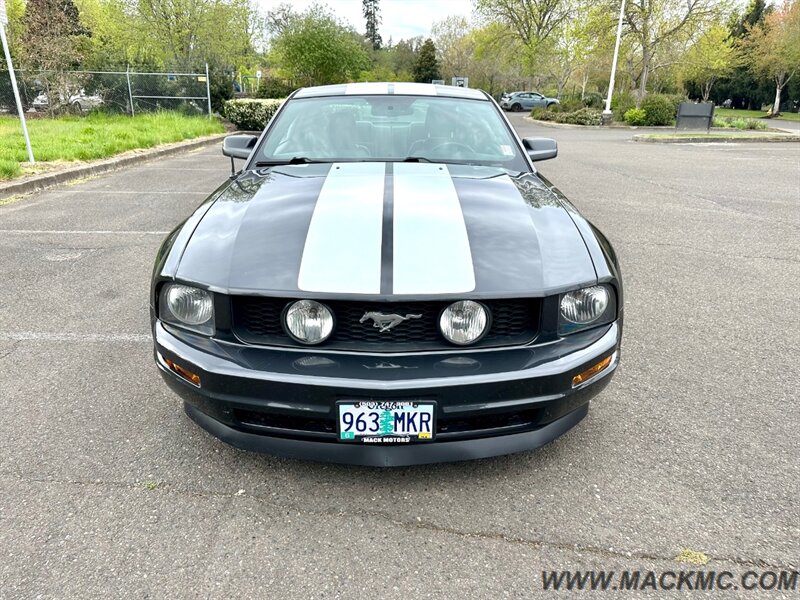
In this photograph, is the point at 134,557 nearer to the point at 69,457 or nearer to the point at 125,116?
the point at 69,457

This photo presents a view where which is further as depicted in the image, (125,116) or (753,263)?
(125,116)

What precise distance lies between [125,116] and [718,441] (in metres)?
18.7

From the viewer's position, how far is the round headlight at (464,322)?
6.31 ft

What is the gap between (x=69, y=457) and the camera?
2.27 m

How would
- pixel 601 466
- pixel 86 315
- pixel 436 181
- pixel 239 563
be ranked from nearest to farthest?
pixel 239 563 → pixel 601 466 → pixel 436 181 → pixel 86 315

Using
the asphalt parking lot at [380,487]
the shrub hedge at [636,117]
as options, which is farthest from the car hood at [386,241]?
the shrub hedge at [636,117]

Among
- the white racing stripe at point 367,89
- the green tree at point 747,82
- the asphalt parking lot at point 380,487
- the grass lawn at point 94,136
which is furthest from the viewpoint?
the green tree at point 747,82

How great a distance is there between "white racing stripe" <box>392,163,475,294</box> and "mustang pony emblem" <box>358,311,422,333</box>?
A: 0.09 metres

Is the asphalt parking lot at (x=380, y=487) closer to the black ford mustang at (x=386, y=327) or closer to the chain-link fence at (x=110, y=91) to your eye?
the black ford mustang at (x=386, y=327)

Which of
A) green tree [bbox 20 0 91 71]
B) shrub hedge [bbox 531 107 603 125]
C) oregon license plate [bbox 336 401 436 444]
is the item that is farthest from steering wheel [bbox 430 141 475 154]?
shrub hedge [bbox 531 107 603 125]

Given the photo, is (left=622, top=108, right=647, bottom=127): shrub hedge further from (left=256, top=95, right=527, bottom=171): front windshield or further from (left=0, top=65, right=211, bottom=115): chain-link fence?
(left=256, top=95, right=527, bottom=171): front windshield

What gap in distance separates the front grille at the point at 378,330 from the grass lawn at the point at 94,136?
767 cm

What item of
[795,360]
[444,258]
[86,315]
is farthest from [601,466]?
[86,315]

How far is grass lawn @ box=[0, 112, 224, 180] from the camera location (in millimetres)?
9242
